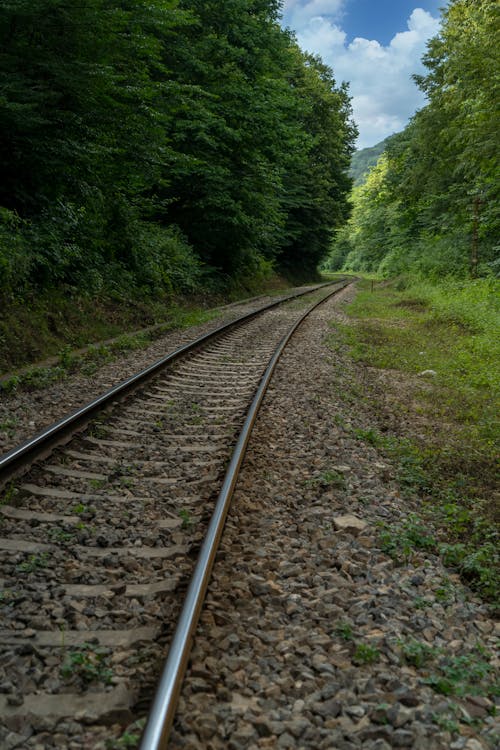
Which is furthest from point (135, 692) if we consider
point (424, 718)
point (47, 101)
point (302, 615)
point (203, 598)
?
point (47, 101)

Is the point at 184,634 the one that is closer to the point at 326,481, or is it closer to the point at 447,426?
the point at 326,481

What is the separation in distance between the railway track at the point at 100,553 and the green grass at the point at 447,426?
1578 millimetres

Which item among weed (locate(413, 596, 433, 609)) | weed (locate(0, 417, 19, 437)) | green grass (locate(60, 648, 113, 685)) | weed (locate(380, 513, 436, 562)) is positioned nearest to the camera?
green grass (locate(60, 648, 113, 685))

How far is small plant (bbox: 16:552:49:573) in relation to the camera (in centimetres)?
312

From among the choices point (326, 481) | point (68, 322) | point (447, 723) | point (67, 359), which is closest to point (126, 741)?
point (447, 723)

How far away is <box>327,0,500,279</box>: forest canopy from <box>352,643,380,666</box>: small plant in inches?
455

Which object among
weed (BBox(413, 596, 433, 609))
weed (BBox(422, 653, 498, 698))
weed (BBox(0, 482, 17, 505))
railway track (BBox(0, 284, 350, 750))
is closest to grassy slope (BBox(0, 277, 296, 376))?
railway track (BBox(0, 284, 350, 750))

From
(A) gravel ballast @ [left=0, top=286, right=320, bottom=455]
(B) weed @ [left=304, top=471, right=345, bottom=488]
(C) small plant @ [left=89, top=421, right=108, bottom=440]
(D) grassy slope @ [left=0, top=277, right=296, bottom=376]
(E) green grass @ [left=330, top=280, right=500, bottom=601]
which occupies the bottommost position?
(E) green grass @ [left=330, top=280, right=500, bottom=601]

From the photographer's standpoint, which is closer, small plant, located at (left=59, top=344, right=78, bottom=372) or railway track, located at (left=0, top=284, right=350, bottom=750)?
railway track, located at (left=0, top=284, right=350, bottom=750)

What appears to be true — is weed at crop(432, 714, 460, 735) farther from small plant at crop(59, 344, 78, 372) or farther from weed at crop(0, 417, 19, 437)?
small plant at crop(59, 344, 78, 372)

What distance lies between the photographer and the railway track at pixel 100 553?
7.32 ft

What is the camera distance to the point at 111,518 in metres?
3.78

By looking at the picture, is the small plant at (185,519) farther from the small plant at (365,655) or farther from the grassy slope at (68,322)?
the grassy slope at (68,322)

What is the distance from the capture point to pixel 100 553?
11.0 feet
